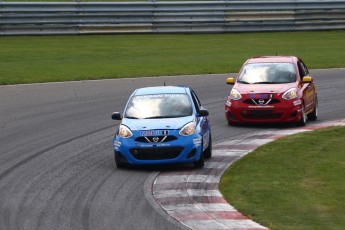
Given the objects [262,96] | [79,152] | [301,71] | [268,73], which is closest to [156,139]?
[79,152]

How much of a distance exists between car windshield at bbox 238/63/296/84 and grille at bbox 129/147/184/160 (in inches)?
244

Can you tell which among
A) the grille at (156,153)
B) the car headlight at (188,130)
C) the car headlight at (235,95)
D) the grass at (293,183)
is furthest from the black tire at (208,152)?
the car headlight at (235,95)

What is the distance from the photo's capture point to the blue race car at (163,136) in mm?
16812

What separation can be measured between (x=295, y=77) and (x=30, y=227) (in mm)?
11229

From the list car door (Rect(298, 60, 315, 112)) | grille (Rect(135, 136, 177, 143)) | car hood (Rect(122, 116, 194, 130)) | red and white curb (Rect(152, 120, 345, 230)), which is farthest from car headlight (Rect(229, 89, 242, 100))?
grille (Rect(135, 136, 177, 143))

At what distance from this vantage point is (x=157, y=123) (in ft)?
56.5

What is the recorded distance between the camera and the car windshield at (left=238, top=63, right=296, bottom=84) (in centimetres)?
2256

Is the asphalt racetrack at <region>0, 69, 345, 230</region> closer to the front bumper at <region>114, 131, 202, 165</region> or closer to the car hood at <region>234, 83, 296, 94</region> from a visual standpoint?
the front bumper at <region>114, 131, 202, 165</region>

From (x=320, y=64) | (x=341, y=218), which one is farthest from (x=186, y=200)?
(x=320, y=64)

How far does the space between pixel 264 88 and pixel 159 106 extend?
4.63 m

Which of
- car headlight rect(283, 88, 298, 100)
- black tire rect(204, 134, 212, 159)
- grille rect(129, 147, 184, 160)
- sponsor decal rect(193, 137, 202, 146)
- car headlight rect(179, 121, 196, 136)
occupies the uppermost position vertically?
car headlight rect(179, 121, 196, 136)

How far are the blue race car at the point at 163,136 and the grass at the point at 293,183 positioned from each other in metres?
0.80

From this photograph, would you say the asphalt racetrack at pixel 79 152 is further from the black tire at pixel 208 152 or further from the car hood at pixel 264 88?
the black tire at pixel 208 152

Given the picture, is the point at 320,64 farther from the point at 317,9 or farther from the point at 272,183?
the point at 272,183
